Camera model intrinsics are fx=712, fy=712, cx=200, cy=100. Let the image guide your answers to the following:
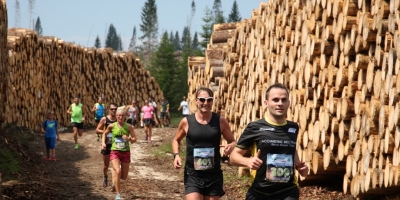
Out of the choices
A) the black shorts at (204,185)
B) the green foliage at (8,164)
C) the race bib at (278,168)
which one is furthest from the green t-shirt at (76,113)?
the race bib at (278,168)

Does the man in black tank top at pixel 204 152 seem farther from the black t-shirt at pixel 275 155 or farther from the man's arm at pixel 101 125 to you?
the man's arm at pixel 101 125

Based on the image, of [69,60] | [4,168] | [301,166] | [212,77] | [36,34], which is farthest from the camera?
[69,60]

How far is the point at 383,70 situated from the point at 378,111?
532mm

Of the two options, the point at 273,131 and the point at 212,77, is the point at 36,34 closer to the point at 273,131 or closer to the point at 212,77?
the point at 212,77

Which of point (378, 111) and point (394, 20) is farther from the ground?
point (394, 20)

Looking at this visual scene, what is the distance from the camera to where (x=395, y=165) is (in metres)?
8.25

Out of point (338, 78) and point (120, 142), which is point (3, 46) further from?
point (338, 78)

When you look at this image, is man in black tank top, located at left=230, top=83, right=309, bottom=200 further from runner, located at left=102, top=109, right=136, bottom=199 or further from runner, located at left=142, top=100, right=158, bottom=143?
runner, located at left=142, top=100, right=158, bottom=143

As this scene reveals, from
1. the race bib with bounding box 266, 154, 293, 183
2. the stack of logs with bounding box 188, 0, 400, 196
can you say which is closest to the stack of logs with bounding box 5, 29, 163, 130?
the stack of logs with bounding box 188, 0, 400, 196

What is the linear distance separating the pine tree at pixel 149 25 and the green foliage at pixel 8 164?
383 feet

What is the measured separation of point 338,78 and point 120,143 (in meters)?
3.98

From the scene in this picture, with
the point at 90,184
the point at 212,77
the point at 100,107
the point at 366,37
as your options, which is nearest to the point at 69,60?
the point at 100,107

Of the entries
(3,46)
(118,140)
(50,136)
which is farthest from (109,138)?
(3,46)

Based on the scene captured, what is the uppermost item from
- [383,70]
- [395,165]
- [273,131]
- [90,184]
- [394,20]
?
[394,20]
